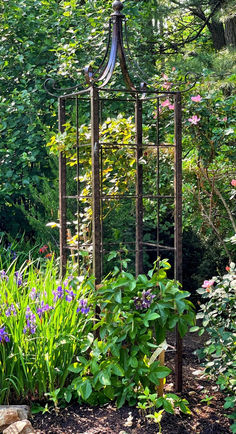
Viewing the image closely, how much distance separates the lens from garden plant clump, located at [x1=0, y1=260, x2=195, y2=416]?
3092mm

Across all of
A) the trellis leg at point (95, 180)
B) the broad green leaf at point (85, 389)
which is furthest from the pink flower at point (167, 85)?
the broad green leaf at point (85, 389)

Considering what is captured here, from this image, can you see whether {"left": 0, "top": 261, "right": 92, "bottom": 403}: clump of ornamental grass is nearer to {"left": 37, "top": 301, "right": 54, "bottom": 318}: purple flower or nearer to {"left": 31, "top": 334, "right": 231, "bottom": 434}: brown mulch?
{"left": 37, "top": 301, "right": 54, "bottom": 318}: purple flower

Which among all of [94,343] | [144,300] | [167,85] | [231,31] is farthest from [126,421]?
[231,31]

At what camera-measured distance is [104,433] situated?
2.90 metres

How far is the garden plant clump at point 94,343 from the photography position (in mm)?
3092

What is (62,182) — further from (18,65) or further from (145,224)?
(18,65)

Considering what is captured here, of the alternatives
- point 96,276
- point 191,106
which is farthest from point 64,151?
point 191,106

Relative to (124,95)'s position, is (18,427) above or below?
below

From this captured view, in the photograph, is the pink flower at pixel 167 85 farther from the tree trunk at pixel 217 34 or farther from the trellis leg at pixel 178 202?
the tree trunk at pixel 217 34

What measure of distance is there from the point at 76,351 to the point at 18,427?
2.11 feet

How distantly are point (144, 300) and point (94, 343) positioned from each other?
1.20ft

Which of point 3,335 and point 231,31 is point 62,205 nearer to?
point 3,335

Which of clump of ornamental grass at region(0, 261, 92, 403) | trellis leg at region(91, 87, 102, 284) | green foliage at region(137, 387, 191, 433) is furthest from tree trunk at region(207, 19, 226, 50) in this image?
green foliage at region(137, 387, 191, 433)

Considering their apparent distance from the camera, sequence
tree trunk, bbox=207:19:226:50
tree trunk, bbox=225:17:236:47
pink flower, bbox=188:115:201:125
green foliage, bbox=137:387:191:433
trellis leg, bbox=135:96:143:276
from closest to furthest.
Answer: green foliage, bbox=137:387:191:433 < trellis leg, bbox=135:96:143:276 < pink flower, bbox=188:115:201:125 < tree trunk, bbox=225:17:236:47 < tree trunk, bbox=207:19:226:50
